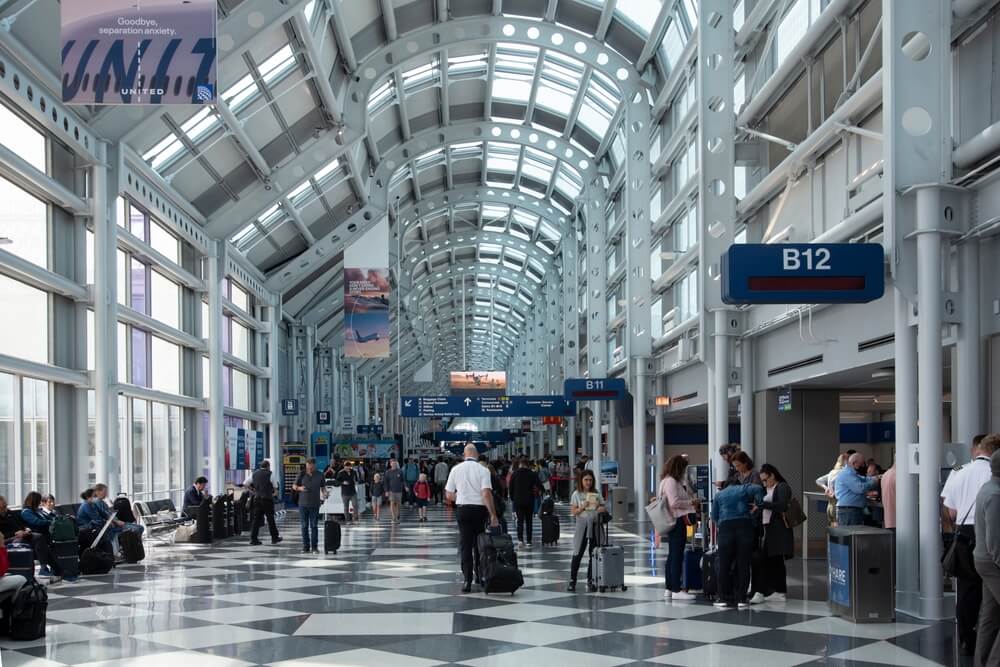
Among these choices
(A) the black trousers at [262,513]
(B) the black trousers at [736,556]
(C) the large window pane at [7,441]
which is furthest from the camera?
(A) the black trousers at [262,513]

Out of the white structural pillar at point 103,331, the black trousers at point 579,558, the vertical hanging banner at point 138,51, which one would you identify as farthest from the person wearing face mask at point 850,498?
the white structural pillar at point 103,331

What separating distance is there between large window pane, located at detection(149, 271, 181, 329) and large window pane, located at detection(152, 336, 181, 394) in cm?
52

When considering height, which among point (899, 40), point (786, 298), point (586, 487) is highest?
point (899, 40)

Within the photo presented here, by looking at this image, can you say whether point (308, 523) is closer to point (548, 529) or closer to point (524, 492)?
point (524, 492)

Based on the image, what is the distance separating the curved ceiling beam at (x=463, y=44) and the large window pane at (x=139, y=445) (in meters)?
7.80

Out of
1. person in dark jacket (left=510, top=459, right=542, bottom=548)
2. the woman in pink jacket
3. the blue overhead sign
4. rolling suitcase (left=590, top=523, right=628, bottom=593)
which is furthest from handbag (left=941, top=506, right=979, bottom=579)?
the blue overhead sign

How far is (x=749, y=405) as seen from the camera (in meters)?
18.0

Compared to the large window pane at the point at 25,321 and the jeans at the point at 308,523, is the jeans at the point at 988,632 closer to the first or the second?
the jeans at the point at 308,523

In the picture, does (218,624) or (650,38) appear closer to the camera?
(218,624)

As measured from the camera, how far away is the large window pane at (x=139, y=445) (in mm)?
22644

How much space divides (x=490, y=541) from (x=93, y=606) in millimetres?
4213

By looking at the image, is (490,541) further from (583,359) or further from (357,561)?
(583,359)

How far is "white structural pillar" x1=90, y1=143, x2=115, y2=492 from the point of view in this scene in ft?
58.5

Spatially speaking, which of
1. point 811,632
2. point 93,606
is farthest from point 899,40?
point 93,606
